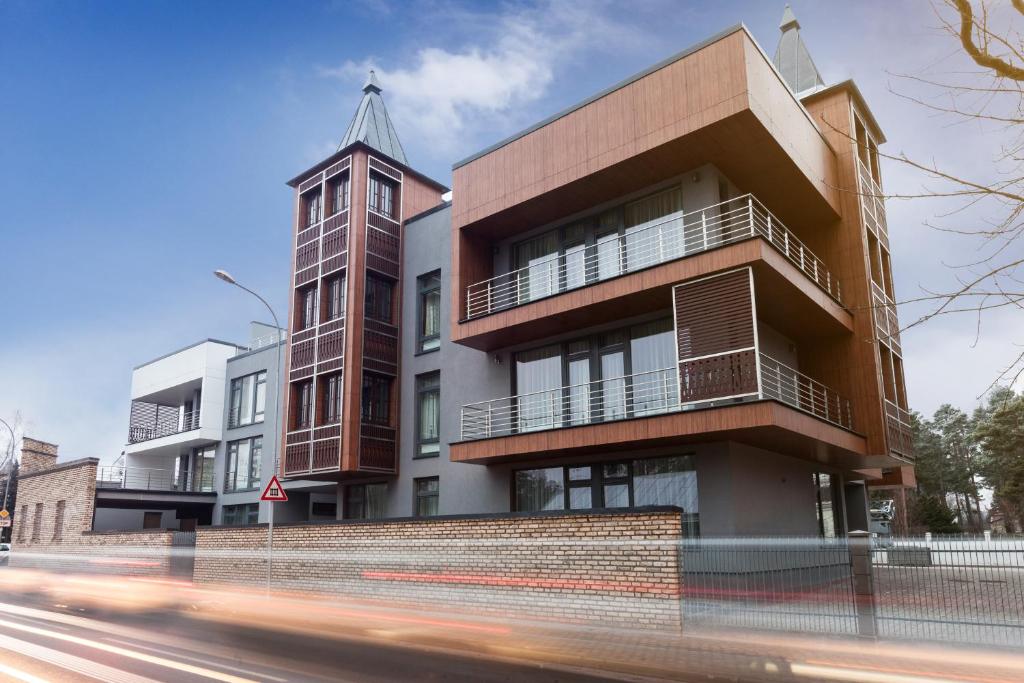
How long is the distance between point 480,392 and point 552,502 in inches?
151

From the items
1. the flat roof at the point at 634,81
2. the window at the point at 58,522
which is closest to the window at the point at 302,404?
the flat roof at the point at 634,81

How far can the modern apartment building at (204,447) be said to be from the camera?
29.6 meters

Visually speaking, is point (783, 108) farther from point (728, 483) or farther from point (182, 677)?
point (182, 677)

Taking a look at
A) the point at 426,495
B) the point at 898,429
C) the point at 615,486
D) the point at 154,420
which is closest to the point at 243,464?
the point at 154,420

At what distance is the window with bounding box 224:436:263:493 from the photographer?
29.9 meters

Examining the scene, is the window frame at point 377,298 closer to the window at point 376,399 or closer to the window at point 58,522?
the window at point 376,399

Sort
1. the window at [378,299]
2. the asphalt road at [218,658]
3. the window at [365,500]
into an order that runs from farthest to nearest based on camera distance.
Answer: the window at [378,299] < the window at [365,500] < the asphalt road at [218,658]

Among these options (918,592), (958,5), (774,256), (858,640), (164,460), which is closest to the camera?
(958,5)

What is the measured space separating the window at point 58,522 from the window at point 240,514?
6443mm

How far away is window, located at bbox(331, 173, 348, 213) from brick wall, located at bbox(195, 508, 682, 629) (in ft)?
34.5

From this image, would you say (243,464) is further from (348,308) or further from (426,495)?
(426,495)

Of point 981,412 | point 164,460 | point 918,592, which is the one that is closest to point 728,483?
point 918,592

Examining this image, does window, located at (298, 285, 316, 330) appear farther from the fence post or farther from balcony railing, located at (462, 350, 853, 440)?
the fence post

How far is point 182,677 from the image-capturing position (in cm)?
818
